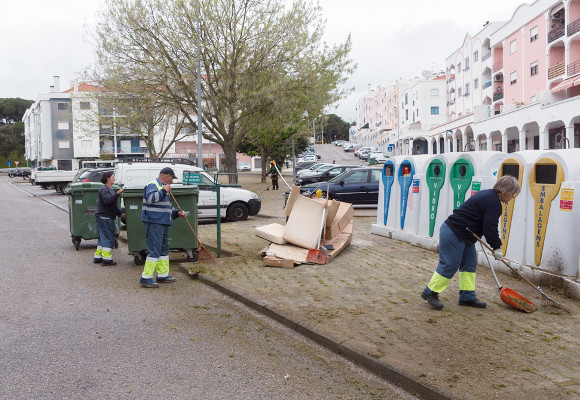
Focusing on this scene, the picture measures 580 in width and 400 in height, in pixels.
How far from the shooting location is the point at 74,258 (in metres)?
10.3

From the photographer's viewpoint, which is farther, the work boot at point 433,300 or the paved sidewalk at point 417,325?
the work boot at point 433,300

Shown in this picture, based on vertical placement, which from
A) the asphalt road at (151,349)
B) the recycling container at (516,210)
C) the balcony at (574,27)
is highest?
the balcony at (574,27)

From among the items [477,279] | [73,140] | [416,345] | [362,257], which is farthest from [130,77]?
[73,140]

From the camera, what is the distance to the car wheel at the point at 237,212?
16.0 metres

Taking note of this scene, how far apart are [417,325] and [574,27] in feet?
126

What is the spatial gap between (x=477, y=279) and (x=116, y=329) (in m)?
4.67

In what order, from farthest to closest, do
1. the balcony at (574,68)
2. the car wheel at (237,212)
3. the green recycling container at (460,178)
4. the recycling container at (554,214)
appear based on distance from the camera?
the balcony at (574,68), the car wheel at (237,212), the green recycling container at (460,178), the recycling container at (554,214)

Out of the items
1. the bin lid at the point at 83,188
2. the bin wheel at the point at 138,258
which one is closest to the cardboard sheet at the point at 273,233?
the bin wheel at the point at 138,258

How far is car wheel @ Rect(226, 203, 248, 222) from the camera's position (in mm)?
16016

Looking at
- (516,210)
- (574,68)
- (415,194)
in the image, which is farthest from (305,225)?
(574,68)

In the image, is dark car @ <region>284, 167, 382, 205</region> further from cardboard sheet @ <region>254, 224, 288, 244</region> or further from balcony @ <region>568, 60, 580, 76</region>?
balcony @ <region>568, 60, 580, 76</region>

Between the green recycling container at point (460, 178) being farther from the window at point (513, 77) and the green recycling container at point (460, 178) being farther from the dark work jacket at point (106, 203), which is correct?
the window at point (513, 77)

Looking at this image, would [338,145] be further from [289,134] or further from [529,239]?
[529,239]

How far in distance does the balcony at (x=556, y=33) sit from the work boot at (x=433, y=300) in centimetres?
3867
